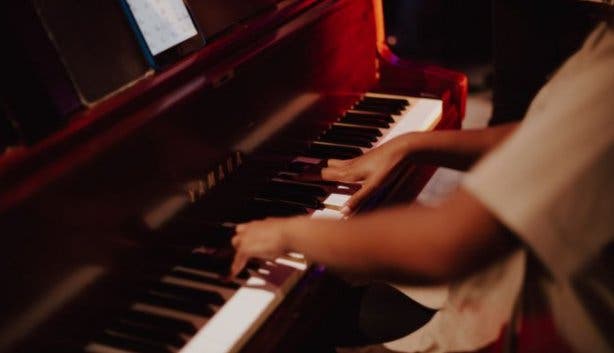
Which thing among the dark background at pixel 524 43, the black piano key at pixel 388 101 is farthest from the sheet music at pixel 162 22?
the dark background at pixel 524 43

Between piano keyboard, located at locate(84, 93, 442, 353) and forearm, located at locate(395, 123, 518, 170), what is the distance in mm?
211

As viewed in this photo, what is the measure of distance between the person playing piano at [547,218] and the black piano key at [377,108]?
1.05m

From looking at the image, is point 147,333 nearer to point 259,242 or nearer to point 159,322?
point 159,322

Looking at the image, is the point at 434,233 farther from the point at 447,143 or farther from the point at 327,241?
the point at 447,143

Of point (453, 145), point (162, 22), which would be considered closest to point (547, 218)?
point (453, 145)

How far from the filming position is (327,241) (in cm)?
102

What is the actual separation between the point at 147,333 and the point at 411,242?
0.62m

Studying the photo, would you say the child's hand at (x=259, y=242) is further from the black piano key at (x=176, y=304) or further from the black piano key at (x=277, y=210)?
the black piano key at (x=277, y=210)

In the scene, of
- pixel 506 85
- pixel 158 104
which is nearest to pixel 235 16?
pixel 158 104

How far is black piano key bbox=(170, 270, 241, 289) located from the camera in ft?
4.03

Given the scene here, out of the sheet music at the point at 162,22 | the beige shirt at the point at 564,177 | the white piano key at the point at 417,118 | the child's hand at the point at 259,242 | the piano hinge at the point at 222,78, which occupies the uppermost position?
the sheet music at the point at 162,22

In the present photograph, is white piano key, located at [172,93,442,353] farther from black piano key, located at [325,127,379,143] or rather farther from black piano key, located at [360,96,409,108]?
black piano key, located at [360,96,409,108]

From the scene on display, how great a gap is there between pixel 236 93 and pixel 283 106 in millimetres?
222

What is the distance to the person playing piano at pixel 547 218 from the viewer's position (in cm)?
72
